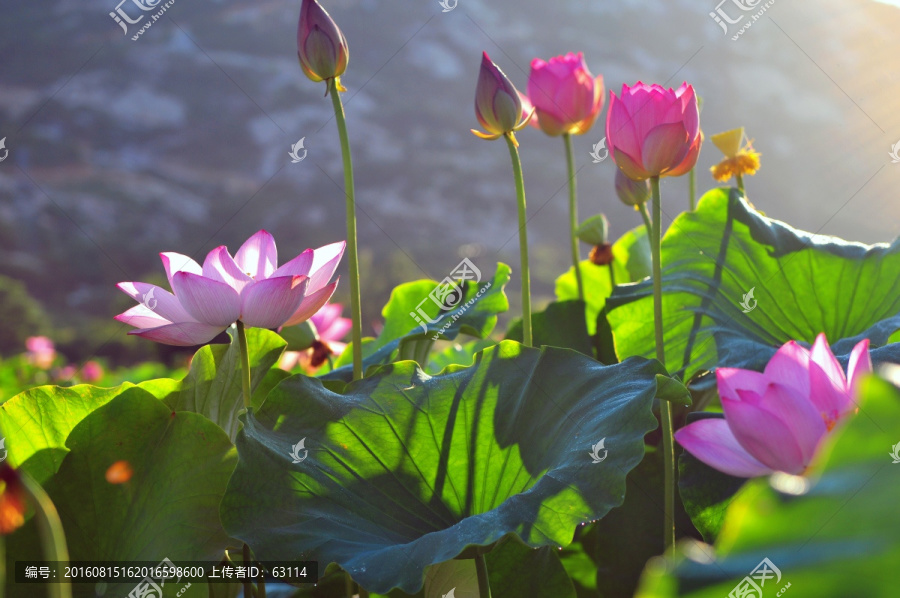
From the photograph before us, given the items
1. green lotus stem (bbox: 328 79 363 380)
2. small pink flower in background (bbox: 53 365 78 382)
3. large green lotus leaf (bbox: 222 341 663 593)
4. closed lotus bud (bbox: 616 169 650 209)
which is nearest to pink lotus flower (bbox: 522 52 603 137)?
closed lotus bud (bbox: 616 169 650 209)

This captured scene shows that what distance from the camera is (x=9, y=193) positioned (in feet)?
34.6

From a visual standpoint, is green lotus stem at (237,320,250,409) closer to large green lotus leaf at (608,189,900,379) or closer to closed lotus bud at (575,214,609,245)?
large green lotus leaf at (608,189,900,379)

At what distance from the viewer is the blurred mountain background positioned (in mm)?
10602

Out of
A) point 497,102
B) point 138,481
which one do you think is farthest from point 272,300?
point 497,102

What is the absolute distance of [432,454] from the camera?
1.76 feet

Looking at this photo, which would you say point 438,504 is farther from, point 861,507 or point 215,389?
point 861,507

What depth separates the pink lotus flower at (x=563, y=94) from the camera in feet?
2.75

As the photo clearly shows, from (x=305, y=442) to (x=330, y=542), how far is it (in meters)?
0.09

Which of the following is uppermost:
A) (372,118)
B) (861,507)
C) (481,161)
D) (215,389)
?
(372,118)

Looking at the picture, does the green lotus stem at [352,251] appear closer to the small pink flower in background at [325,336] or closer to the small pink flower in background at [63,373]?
the small pink flower in background at [325,336]

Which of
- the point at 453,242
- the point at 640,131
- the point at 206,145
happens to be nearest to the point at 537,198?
the point at 453,242

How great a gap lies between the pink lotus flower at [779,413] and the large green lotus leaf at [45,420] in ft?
1.28

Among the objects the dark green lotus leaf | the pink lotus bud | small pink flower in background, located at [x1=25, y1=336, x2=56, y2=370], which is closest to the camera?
the pink lotus bud

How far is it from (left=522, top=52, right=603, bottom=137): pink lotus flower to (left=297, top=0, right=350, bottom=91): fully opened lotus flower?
28 cm
